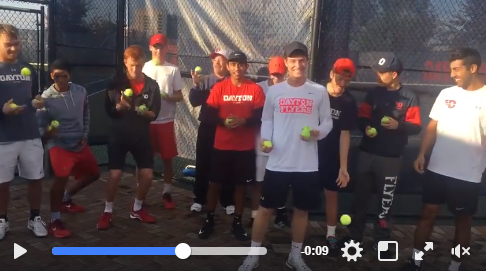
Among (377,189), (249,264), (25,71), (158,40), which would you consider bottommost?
(249,264)

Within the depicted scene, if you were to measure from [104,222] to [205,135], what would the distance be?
1353mm

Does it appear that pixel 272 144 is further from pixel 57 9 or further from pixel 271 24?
pixel 57 9

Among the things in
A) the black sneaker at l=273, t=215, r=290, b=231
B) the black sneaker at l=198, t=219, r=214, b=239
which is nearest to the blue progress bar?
the black sneaker at l=198, t=219, r=214, b=239

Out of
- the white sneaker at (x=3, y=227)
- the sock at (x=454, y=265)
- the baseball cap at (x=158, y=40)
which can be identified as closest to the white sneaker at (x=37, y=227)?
the white sneaker at (x=3, y=227)

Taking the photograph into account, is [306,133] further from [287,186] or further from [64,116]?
[64,116]

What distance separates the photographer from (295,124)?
315 centimetres

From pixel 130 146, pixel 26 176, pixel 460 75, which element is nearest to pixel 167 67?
pixel 130 146

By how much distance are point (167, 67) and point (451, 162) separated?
301 cm

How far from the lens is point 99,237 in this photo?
151 inches

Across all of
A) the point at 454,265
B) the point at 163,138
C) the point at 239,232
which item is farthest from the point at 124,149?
the point at 454,265

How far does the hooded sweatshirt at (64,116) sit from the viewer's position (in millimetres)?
3887

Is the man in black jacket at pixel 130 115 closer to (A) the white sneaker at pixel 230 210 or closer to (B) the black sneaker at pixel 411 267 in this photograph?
(A) the white sneaker at pixel 230 210

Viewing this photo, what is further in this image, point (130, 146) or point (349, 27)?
point (349, 27)

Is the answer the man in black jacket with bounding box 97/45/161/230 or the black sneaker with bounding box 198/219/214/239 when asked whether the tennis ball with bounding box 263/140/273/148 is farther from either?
the man in black jacket with bounding box 97/45/161/230
